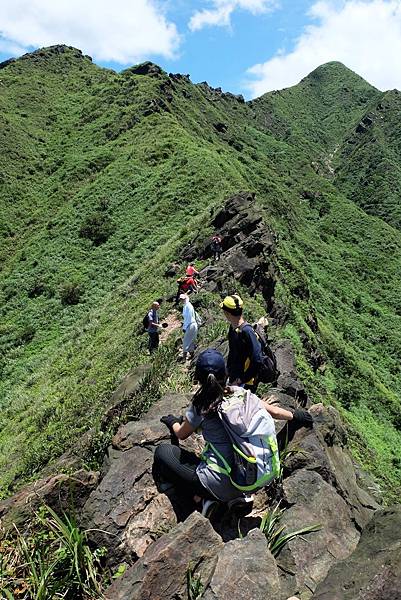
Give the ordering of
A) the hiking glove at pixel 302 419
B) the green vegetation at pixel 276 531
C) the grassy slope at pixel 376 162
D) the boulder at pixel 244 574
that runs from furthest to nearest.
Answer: the grassy slope at pixel 376 162 → the hiking glove at pixel 302 419 → the green vegetation at pixel 276 531 → the boulder at pixel 244 574

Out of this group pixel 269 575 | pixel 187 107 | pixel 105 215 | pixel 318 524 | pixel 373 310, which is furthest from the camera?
pixel 187 107

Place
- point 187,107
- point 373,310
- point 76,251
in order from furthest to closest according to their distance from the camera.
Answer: point 187,107
point 373,310
point 76,251

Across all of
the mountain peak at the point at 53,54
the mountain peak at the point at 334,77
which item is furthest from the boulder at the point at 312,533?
the mountain peak at the point at 334,77

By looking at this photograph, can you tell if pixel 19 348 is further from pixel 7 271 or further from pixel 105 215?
pixel 105 215

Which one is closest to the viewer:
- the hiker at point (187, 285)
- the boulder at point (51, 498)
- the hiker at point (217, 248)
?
the boulder at point (51, 498)

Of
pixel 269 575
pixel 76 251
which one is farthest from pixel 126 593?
pixel 76 251

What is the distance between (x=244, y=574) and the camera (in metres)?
3.93

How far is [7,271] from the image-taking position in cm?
3897

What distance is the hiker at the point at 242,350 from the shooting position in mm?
6348

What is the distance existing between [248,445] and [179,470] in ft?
3.24

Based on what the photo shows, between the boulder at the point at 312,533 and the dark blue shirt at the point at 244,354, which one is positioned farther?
the dark blue shirt at the point at 244,354

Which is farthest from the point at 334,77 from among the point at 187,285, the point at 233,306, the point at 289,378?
the point at 233,306

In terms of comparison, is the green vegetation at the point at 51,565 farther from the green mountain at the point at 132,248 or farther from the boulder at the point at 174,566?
the green mountain at the point at 132,248

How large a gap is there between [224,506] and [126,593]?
4.58ft
